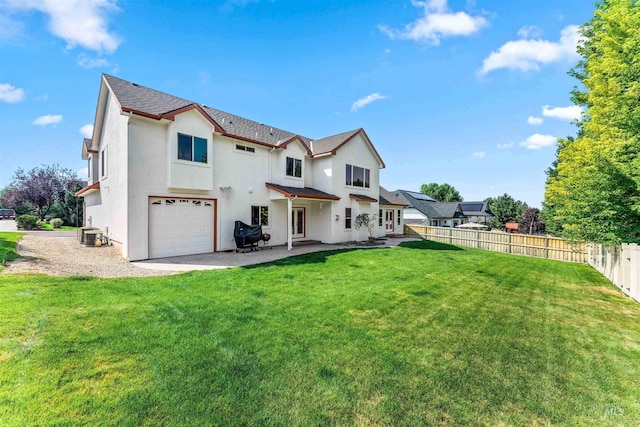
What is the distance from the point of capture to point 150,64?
14500 mm

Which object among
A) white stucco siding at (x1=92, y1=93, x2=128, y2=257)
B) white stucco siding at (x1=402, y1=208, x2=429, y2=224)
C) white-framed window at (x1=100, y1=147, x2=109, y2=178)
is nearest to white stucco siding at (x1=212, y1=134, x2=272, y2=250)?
white stucco siding at (x1=92, y1=93, x2=128, y2=257)

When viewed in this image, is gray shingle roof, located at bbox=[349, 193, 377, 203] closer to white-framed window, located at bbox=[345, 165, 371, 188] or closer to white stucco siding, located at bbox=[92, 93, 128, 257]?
white-framed window, located at bbox=[345, 165, 371, 188]

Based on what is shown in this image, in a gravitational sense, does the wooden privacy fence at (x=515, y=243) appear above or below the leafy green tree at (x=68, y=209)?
below

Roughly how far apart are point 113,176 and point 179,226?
411 cm

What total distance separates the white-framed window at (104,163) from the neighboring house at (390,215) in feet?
63.2

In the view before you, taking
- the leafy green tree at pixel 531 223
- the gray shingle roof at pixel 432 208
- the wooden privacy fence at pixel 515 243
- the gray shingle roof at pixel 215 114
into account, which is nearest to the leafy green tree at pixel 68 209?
the gray shingle roof at pixel 215 114

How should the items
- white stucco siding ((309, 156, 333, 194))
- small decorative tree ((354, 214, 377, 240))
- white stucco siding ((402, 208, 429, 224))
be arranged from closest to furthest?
white stucco siding ((309, 156, 333, 194)), small decorative tree ((354, 214, 377, 240)), white stucco siding ((402, 208, 429, 224))

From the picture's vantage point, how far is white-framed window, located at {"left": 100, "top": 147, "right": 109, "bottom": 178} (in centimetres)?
1423

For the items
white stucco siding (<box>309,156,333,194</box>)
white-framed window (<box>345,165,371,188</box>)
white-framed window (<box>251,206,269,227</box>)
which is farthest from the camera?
white-framed window (<box>345,165,371,188</box>)

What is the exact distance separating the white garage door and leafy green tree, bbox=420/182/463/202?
7103 cm

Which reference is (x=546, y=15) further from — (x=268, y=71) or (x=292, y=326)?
(x=292, y=326)

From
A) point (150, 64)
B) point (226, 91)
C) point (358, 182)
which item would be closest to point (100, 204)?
point (150, 64)

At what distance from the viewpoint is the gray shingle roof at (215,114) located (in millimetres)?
11844

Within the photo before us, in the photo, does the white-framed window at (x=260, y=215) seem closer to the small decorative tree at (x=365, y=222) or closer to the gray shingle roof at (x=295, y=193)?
the gray shingle roof at (x=295, y=193)
